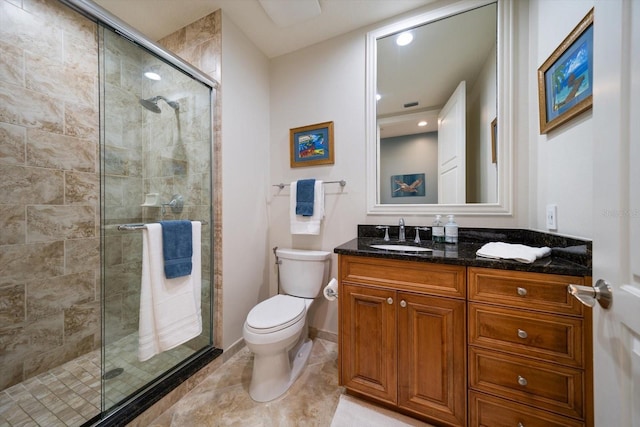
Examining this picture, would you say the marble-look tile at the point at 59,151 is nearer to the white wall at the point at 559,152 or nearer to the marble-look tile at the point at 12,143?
the marble-look tile at the point at 12,143

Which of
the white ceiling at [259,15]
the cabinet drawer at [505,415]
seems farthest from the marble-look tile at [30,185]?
the cabinet drawer at [505,415]

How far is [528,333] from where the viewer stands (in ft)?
2.87

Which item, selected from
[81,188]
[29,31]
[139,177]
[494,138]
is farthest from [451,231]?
[29,31]

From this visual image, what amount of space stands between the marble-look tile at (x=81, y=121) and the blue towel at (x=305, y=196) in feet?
4.94

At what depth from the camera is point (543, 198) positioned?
3.98 feet

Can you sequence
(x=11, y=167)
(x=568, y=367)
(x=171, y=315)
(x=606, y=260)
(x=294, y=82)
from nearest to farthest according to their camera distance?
(x=606, y=260) → (x=568, y=367) → (x=171, y=315) → (x=11, y=167) → (x=294, y=82)

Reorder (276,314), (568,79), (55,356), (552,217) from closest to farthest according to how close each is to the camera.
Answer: (568,79) < (552,217) < (276,314) < (55,356)

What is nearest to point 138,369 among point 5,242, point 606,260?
point 5,242

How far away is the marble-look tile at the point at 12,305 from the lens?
1.29 m

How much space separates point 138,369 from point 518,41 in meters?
2.92

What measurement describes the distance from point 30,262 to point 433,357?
92.7 inches

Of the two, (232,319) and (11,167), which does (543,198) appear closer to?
(232,319)

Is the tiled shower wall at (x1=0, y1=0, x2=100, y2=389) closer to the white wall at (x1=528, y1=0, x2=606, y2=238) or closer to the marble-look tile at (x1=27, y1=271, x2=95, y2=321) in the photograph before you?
the marble-look tile at (x1=27, y1=271, x2=95, y2=321)

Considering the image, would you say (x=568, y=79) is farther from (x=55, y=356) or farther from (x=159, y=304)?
(x=55, y=356)
